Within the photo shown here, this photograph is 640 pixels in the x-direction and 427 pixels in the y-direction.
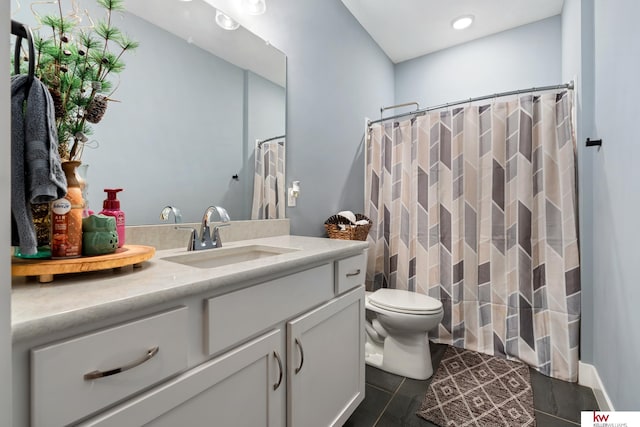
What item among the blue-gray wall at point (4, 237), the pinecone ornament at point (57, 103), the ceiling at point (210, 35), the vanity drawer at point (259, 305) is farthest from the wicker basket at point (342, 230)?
the blue-gray wall at point (4, 237)

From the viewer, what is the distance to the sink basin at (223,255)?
1.10 m

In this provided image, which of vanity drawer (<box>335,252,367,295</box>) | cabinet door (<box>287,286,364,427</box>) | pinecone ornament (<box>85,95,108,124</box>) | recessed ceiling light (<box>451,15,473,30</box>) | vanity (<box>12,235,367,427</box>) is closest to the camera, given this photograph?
vanity (<box>12,235,367,427</box>)

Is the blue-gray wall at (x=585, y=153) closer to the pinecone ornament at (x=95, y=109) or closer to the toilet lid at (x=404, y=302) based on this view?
the toilet lid at (x=404, y=302)

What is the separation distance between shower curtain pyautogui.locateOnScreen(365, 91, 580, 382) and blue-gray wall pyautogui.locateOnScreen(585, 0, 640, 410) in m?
0.21

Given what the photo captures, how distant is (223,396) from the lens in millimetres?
754

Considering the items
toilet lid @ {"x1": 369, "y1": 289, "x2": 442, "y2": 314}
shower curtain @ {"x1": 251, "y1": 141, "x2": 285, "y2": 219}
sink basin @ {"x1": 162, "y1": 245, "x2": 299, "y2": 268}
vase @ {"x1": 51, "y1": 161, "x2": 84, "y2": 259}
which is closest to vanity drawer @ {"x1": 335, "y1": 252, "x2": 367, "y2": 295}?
sink basin @ {"x1": 162, "y1": 245, "x2": 299, "y2": 268}

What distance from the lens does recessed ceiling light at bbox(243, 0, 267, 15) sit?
151 centimetres

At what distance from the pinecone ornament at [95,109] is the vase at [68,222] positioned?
19 centimetres

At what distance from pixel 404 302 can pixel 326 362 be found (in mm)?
789

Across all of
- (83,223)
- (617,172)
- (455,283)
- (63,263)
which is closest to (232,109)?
(83,223)

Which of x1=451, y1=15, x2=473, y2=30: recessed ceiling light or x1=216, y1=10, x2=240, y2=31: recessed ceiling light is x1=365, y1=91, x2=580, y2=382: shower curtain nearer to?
x1=451, y1=15, x2=473, y2=30: recessed ceiling light

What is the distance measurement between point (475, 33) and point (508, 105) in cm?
102

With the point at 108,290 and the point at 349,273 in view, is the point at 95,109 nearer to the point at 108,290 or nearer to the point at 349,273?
the point at 108,290

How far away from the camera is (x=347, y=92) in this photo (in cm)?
229
